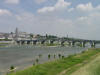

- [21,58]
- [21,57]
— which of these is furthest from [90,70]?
[21,57]

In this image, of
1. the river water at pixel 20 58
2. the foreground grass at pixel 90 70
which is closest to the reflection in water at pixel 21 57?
the river water at pixel 20 58

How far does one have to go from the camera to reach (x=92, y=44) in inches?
6954

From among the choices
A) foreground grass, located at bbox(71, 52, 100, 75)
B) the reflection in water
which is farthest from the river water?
foreground grass, located at bbox(71, 52, 100, 75)

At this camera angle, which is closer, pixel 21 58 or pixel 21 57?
pixel 21 58

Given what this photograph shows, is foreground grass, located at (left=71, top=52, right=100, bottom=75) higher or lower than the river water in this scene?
higher

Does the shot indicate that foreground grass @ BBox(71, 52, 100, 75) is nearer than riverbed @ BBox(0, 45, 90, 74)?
Yes

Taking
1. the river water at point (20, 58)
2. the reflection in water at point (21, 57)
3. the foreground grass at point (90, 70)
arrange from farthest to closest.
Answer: the reflection in water at point (21, 57) → the river water at point (20, 58) → the foreground grass at point (90, 70)

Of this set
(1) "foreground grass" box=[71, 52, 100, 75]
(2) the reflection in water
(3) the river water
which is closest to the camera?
(1) "foreground grass" box=[71, 52, 100, 75]

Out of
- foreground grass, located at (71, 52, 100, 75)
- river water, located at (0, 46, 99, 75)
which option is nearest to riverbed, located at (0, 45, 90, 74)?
river water, located at (0, 46, 99, 75)

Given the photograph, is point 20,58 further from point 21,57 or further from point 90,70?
point 90,70

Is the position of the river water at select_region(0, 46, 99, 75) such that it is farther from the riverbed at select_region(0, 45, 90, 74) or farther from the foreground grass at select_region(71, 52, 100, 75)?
the foreground grass at select_region(71, 52, 100, 75)

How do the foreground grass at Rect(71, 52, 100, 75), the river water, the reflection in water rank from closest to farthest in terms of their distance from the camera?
the foreground grass at Rect(71, 52, 100, 75) < the river water < the reflection in water

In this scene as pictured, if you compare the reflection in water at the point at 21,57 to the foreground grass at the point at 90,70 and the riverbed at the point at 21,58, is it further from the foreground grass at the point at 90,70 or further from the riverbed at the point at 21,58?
the foreground grass at the point at 90,70

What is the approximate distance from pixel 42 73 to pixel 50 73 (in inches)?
50.2
